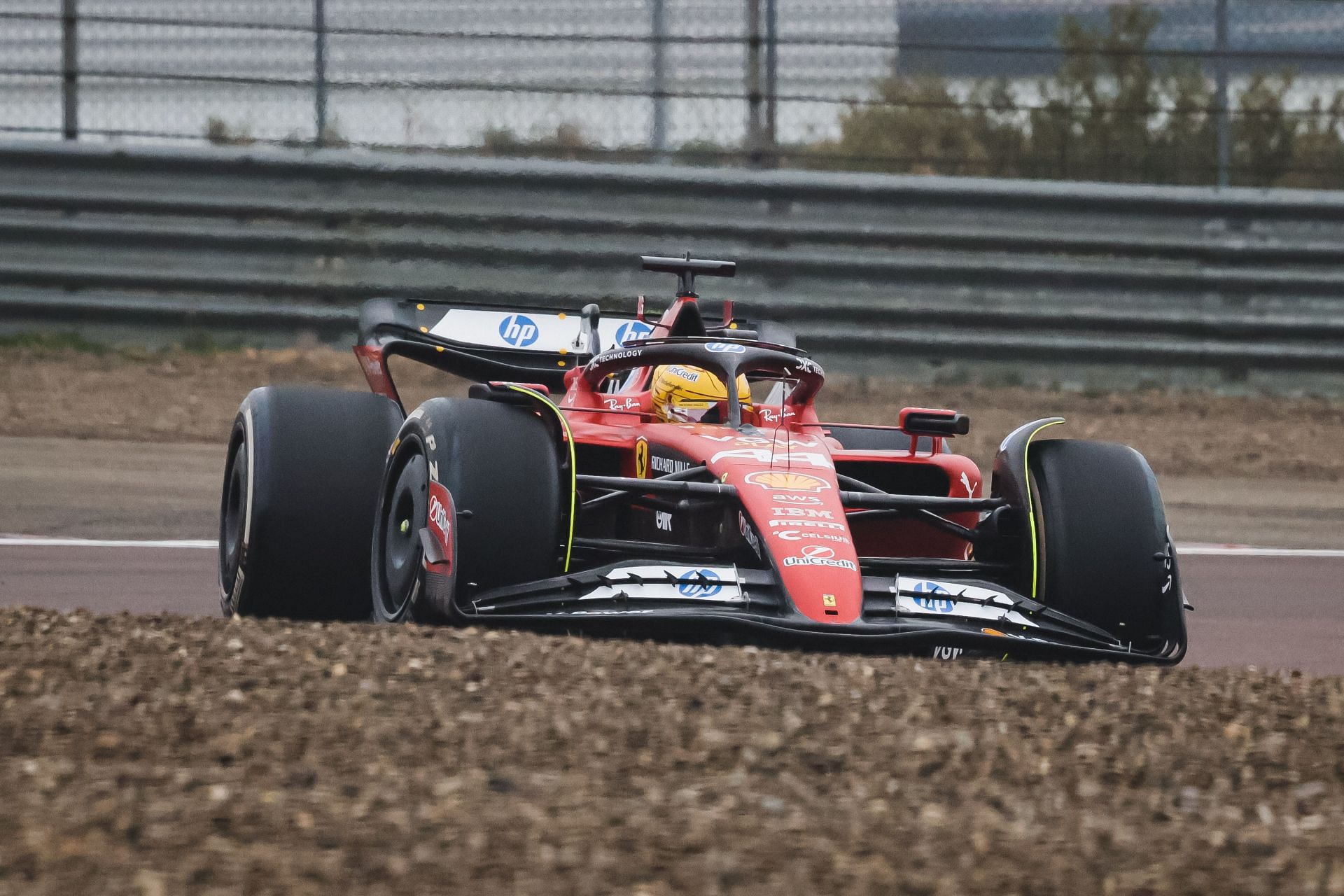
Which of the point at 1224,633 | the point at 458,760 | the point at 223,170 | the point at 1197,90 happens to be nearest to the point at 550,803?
the point at 458,760

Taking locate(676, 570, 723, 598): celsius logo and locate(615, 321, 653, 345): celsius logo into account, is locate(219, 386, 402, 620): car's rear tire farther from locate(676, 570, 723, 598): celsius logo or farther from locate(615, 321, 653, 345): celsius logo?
locate(615, 321, 653, 345): celsius logo

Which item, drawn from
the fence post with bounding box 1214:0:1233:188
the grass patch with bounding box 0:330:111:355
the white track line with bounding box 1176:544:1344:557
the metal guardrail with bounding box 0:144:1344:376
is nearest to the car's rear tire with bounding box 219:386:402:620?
the white track line with bounding box 1176:544:1344:557

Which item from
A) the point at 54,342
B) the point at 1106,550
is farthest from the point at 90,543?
the point at 1106,550

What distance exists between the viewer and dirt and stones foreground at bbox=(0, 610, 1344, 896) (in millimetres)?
2859

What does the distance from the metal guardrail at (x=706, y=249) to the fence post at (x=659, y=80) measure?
233 millimetres

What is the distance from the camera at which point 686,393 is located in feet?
21.9

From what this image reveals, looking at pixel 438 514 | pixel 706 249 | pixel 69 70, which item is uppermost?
pixel 69 70

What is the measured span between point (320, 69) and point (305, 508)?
6545mm

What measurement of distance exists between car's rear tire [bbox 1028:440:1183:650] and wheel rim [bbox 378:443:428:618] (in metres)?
1.90

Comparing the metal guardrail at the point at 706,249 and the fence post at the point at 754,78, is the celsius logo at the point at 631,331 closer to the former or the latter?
the metal guardrail at the point at 706,249

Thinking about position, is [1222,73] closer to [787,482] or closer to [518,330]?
[518,330]

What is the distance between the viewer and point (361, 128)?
12.1m

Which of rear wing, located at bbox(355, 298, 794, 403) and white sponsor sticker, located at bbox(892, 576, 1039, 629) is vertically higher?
rear wing, located at bbox(355, 298, 794, 403)

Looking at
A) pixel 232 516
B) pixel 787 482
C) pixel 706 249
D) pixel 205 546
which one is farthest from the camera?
pixel 706 249
